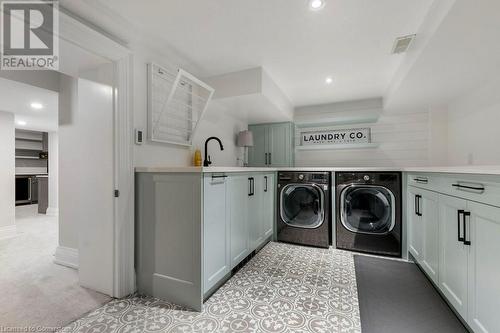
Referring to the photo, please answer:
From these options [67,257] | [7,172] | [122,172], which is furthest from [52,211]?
[122,172]

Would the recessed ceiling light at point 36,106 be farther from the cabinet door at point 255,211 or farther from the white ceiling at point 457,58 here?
the white ceiling at point 457,58

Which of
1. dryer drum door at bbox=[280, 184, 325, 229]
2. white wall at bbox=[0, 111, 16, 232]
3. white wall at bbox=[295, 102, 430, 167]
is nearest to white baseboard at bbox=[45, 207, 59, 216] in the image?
white wall at bbox=[0, 111, 16, 232]

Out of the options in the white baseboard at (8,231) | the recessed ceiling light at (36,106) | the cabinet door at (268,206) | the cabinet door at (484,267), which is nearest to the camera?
the cabinet door at (484,267)

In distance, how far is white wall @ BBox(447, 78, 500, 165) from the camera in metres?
1.94

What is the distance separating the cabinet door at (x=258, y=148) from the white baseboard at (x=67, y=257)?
2.58 meters

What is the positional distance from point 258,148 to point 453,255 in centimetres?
276

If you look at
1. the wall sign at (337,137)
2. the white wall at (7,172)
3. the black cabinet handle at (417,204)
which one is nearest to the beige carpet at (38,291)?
the white wall at (7,172)

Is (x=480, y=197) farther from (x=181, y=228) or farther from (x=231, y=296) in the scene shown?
(x=181, y=228)

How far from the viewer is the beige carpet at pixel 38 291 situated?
141cm

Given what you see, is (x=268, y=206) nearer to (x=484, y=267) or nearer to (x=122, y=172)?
(x=122, y=172)

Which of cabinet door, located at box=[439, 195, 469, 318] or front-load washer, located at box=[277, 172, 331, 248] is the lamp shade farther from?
cabinet door, located at box=[439, 195, 469, 318]

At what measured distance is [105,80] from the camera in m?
1.62

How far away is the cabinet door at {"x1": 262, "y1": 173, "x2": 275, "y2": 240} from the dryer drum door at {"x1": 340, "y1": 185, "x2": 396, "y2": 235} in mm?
873

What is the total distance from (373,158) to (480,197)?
7.85 ft
